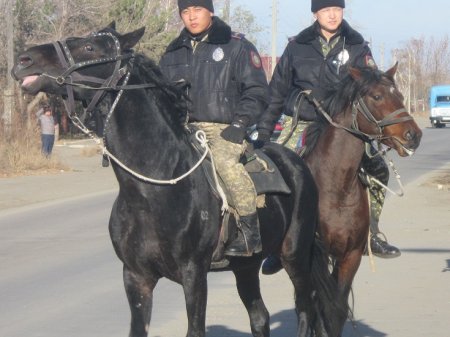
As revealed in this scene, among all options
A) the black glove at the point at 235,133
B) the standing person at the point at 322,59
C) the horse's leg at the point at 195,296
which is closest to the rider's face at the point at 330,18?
the standing person at the point at 322,59

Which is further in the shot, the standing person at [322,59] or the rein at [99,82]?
the standing person at [322,59]

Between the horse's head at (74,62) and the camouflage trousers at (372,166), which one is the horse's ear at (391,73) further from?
the horse's head at (74,62)

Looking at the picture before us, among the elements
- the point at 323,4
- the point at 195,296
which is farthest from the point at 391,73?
the point at 195,296

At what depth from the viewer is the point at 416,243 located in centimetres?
1409

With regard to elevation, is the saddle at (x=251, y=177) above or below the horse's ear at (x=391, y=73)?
below

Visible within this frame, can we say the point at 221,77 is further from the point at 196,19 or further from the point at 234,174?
the point at 234,174

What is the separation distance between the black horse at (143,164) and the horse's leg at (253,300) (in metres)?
1.20

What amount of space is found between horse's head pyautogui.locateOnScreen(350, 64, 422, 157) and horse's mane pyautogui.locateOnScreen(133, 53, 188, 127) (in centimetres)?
193

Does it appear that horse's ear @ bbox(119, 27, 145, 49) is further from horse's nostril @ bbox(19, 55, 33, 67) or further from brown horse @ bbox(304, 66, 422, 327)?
brown horse @ bbox(304, 66, 422, 327)

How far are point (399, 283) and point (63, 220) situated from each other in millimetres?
7401

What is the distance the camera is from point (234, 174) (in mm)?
6559

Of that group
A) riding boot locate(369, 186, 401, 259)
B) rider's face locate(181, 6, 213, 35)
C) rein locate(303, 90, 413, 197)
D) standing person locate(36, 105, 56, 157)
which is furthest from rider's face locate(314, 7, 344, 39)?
standing person locate(36, 105, 56, 157)

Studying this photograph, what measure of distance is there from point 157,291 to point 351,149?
10.9 ft

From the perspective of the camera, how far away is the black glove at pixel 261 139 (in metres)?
7.52
